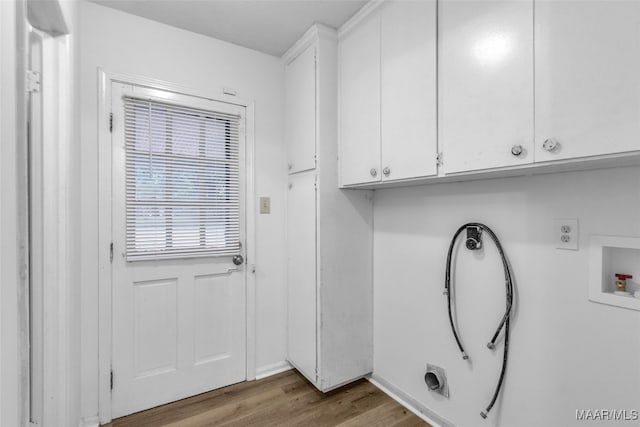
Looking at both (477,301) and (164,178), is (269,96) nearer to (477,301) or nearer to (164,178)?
(164,178)

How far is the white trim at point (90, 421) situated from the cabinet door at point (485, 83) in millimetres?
2399

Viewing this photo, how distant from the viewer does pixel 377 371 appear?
2.21m

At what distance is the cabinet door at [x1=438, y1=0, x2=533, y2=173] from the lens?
45.1 inches

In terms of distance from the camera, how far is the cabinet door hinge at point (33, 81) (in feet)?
3.54

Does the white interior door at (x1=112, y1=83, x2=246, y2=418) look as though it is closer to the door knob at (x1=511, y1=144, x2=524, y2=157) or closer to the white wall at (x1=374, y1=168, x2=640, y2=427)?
the white wall at (x1=374, y1=168, x2=640, y2=427)

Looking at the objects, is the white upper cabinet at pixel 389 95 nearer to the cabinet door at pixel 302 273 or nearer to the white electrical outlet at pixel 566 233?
the cabinet door at pixel 302 273

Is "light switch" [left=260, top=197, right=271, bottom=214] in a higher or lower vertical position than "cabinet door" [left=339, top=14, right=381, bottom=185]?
lower

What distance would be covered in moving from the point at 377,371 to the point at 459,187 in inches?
56.3

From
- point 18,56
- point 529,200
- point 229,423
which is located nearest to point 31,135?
point 18,56

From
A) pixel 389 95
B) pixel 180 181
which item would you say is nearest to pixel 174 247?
pixel 180 181

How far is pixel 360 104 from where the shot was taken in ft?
6.27

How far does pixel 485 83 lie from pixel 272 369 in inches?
91.0

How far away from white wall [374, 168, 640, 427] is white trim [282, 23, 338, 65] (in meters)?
1.14

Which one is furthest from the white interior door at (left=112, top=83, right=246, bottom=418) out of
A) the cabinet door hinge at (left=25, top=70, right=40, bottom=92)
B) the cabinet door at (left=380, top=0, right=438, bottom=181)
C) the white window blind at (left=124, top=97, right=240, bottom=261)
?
the cabinet door at (left=380, top=0, right=438, bottom=181)
